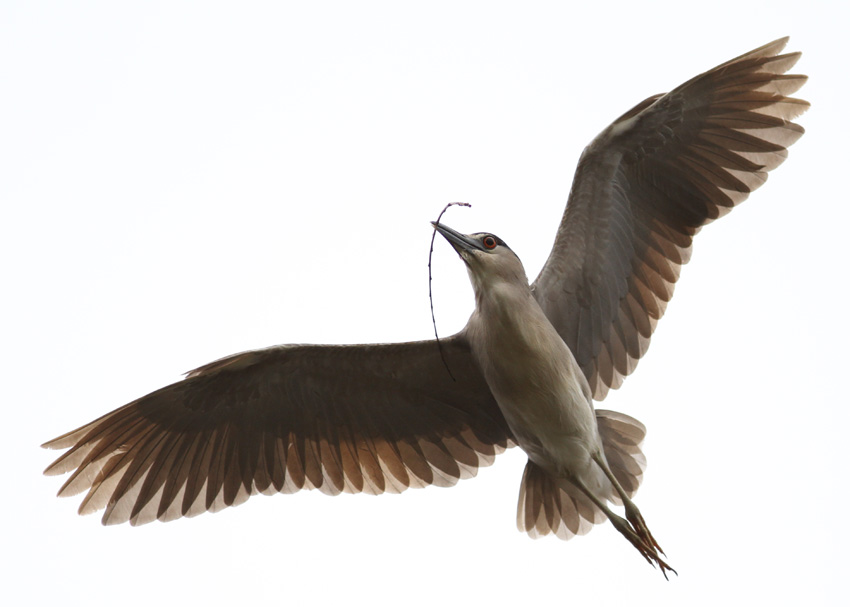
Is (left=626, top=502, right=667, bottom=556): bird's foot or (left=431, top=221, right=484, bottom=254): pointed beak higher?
(left=431, top=221, right=484, bottom=254): pointed beak

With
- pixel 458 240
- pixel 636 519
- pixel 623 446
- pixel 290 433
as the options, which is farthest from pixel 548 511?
pixel 458 240

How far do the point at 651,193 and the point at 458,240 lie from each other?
4.89 ft

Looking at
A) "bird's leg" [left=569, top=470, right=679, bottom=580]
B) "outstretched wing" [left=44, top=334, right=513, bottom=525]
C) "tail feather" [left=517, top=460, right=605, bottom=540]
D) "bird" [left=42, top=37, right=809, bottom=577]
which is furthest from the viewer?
"tail feather" [left=517, top=460, right=605, bottom=540]

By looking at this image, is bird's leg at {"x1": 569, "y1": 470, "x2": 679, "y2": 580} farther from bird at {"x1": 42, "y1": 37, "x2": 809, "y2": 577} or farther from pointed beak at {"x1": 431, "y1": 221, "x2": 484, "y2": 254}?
pointed beak at {"x1": 431, "y1": 221, "x2": 484, "y2": 254}

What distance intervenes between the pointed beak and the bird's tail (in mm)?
1471

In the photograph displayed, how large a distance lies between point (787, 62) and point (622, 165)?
3.97 ft

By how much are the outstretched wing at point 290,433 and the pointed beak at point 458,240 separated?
68 cm

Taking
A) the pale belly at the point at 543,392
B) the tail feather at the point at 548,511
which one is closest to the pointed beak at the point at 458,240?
the pale belly at the point at 543,392

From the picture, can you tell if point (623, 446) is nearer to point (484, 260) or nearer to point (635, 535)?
point (635, 535)

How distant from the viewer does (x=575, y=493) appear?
285 inches

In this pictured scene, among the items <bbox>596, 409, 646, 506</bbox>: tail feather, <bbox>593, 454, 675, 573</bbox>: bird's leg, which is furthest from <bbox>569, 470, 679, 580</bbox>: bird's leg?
<bbox>596, 409, 646, 506</bbox>: tail feather

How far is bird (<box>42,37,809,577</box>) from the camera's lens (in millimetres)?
7016

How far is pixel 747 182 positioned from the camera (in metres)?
7.18

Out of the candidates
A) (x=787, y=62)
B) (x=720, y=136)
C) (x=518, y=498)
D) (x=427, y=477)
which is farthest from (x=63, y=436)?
(x=787, y=62)
